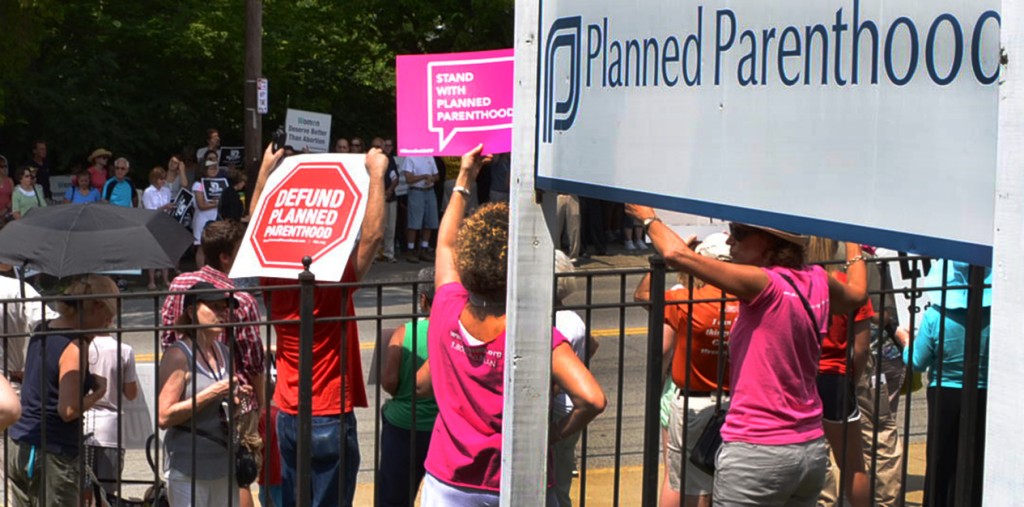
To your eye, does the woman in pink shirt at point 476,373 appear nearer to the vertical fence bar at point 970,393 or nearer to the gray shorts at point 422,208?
the vertical fence bar at point 970,393

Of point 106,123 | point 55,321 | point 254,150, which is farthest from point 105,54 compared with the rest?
point 55,321

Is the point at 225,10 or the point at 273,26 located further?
the point at 273,26

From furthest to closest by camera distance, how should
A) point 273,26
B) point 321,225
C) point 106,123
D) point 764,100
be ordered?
point 273,26
point 106,123
point 321,225
point 764,100

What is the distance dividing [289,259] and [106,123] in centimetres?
1917

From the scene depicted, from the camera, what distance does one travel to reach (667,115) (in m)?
2.88

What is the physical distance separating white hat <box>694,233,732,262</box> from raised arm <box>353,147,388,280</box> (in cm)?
131

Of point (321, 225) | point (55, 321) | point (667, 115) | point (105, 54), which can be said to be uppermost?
point (105, 54)

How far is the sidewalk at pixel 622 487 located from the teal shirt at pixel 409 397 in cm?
213

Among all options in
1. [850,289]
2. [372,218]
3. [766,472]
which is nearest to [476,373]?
[766,472]

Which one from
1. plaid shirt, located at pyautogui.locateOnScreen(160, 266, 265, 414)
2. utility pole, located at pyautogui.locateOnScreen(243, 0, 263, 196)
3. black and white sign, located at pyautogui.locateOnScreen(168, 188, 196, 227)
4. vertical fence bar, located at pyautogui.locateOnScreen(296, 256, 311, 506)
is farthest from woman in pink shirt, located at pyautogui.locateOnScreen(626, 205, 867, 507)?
utility pole, located at pyautogui.locateOnScreen(243, 0, 263, 196)

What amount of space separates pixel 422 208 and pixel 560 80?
648 inches

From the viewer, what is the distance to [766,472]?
4.34 m

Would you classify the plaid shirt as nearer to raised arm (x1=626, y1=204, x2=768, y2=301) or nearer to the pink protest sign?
the pink protest sign

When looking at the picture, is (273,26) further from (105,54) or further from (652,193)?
(652,193)
